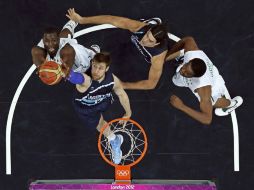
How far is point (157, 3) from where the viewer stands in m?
6.98

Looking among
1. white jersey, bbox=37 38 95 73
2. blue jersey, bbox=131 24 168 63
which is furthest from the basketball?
blue jersey, bbox=131 24 168 63

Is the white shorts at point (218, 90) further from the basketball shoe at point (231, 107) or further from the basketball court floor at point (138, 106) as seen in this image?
the basketball court floor at point (138, 106)

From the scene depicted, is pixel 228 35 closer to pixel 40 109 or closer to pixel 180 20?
pixel 180 20

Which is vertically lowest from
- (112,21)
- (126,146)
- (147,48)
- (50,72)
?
(126,146)

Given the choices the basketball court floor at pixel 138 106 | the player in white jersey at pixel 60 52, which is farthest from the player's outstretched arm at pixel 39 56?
the basketball court floor at pixel 138 106

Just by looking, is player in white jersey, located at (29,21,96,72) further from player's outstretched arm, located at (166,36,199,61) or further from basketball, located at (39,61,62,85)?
player's outstretched arm, located at (166,36,199,61)

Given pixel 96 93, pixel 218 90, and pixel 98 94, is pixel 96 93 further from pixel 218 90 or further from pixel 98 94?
pixel 218 90

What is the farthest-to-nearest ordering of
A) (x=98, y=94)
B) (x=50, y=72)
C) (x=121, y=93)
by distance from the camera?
(x=121, y=93) → (x=98, y=94) → (x=50, y=72)

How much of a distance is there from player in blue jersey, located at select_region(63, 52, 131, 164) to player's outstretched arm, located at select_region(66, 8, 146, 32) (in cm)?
97

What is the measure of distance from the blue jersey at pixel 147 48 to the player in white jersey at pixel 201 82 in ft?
1.37

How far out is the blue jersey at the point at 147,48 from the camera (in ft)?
19.7

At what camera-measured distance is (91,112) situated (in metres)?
6.41

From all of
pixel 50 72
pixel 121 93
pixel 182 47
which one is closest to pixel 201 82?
pixel 182 47

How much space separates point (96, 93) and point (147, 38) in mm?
1188
